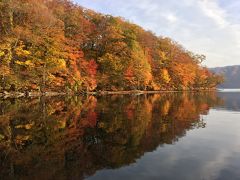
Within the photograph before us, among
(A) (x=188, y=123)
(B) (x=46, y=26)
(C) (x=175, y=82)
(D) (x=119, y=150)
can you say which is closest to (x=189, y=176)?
(D) (x=119, y=150)

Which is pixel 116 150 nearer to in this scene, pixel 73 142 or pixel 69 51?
pixel 73 142

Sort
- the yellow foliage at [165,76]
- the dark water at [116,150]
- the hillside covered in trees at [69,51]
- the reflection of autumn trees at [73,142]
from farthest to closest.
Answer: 1. the yellow foliage at [165,76]
2. the hillside covered in trees at [69,51]
3. the reflection of autumn trees at [73,142]
4. the dark water at [116,150]

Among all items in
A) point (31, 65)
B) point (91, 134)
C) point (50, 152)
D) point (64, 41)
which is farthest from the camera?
point (64, 41)

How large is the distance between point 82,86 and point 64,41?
29.8 feet

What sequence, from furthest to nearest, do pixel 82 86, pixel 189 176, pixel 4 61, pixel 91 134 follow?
pixel 82 86 < pixel 4 61 < pixel 91 134 < pixel 189 176

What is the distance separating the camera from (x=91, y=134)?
1488 cm

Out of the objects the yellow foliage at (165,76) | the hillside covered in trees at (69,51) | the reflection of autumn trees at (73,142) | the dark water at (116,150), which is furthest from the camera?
the yellow foliage at (165,76)

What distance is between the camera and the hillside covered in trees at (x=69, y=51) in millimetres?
43125

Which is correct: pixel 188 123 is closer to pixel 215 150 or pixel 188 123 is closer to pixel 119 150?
pixel 215 150

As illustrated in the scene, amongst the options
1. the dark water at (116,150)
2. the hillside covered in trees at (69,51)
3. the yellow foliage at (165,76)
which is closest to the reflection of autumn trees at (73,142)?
the dark water at (116,150)

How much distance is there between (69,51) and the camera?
2016 inches

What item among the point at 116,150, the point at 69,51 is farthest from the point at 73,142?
the point at 69,51

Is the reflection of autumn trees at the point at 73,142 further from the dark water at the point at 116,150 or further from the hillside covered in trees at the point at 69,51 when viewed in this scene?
the hillside covered in trees at the point at 69,51

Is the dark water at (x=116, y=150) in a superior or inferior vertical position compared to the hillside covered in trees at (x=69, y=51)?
inferior
